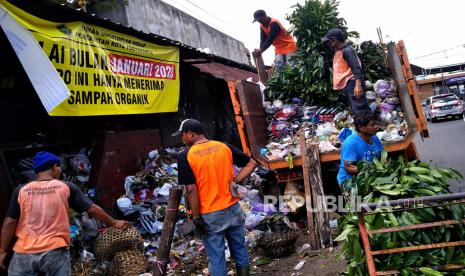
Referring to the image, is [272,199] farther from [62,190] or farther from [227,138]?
[227,138]

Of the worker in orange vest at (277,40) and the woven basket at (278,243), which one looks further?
the worker in orange vest at (277,40)

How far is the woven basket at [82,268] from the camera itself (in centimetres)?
475

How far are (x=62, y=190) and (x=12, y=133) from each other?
2779 millimetres

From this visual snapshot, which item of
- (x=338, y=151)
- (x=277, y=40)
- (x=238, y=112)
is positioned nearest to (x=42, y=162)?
(x=238, y=112)

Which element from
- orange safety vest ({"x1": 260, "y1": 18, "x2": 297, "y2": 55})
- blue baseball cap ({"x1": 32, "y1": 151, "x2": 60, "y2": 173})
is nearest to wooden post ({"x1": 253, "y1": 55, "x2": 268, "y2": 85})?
orange safety vest ({"x1": 260, "y1": 18, "x2": 297, "y2": 55})

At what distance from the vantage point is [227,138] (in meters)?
11.3

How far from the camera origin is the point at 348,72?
550 cm

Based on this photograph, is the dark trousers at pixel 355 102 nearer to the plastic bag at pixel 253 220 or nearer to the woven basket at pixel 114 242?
the plastic bag at pixel 253 220

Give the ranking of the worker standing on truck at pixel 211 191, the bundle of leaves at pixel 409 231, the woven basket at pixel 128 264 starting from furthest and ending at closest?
the woven basket at pixel 128 264 < the worker standing on truck at pixel 211 191 < the bundle of leaves at pixel 409 231

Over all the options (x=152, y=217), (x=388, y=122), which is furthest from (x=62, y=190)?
(x=388, y=122)

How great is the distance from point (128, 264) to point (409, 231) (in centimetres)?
335

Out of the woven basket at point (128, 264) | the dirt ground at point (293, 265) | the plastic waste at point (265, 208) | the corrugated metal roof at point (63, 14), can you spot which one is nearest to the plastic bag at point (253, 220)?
the plastic waste at point (265, 208)

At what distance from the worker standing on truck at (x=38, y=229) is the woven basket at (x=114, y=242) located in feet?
4.55

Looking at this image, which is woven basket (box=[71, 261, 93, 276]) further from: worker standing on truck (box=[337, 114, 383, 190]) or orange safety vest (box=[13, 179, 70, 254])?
worker standing on truck (box=[337, 114, 383, 190])
